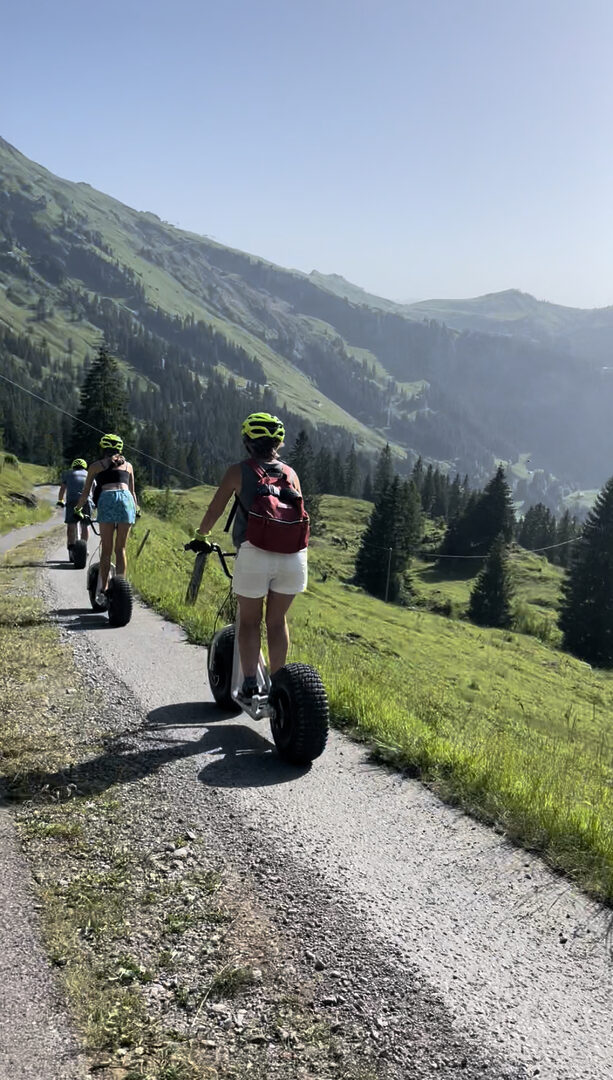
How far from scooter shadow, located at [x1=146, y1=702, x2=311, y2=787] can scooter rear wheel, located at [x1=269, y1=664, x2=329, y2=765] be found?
17 centimetres

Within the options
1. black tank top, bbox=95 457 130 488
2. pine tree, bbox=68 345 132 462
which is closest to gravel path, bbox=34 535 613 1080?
black tank top, bbox=95 457 130 488

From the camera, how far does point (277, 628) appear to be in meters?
6.41

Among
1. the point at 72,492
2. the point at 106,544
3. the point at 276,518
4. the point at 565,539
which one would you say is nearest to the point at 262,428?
the point at 276,518

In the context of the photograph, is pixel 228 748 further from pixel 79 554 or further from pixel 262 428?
pixel 79 554

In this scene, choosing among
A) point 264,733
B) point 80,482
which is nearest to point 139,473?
point 80,482

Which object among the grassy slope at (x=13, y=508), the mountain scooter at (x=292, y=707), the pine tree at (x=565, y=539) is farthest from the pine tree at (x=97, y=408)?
the pine tree at (x=565, y=539)

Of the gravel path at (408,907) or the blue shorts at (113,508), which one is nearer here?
the gravel path at (408,907)

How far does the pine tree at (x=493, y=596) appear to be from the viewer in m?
71.4

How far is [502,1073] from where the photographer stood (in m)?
2.79

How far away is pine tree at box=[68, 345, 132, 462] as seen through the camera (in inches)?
2255

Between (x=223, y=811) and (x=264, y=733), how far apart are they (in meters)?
1.81

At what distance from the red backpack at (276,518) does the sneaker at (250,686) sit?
1312mm

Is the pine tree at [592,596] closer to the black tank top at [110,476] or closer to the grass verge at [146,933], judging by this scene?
the black tank top at [110,476]

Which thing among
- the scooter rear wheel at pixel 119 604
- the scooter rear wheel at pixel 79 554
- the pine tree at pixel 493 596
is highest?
the scooter rear wheel at pixel 119 604
